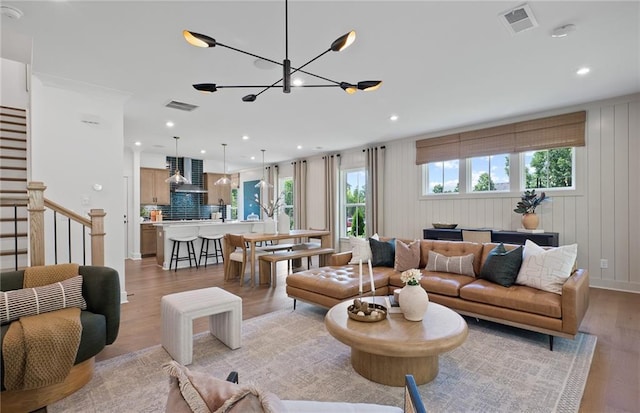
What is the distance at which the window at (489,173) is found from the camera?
554cm

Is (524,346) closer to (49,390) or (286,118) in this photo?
(49,390)

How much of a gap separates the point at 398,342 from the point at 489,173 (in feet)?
15.6

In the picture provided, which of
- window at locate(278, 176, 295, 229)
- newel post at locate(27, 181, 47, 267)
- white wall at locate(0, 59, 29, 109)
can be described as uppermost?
white wall at locate(0, 59, 29, 109)

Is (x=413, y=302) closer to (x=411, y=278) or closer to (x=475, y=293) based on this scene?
(x=411, y=278)

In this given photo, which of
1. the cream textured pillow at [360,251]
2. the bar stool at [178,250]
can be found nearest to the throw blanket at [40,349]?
the cream textured pillow at [360,251]

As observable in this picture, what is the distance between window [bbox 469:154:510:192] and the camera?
554 centimetres

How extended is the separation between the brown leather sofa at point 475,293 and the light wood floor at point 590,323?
34 centimetres

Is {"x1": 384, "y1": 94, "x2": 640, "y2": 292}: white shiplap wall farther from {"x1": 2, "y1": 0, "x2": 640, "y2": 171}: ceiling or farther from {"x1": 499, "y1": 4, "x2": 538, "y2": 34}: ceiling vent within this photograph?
{"x1": 499, "y1": 4, "x2": 538, "y2": 34}: ceiling vent

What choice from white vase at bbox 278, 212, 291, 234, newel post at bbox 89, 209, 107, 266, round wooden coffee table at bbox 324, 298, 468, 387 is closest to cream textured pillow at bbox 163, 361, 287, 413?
round wooden coffee table at bbox 324, 298, 468, 387

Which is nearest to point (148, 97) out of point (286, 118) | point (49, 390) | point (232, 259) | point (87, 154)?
point (87, 154)

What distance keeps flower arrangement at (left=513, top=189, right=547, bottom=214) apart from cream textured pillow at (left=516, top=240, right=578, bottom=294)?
2.07 meters

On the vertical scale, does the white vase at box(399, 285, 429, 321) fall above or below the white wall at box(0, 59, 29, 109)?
below

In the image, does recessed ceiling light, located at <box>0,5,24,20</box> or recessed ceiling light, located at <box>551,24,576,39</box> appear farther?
recessed ceiling light, located at <box>551,24,576,39</box>

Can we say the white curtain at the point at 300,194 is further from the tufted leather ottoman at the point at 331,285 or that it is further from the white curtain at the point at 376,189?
the tufted leather ottoman at the point at 331,285
